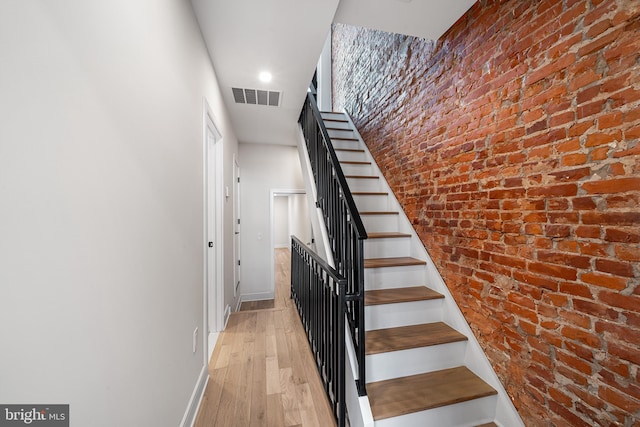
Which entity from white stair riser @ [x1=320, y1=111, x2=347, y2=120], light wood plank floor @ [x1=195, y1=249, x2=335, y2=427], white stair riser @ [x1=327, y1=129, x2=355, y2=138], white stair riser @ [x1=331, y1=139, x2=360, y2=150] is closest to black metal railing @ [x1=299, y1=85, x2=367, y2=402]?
light wood plank floor @ [x1=195, y1=249, x2=335, y2=427]

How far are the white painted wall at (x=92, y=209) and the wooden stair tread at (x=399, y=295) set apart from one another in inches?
50.7

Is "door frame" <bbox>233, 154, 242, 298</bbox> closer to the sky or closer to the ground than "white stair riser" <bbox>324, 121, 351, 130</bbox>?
closer to the ground

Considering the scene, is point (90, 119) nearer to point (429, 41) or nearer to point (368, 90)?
point (429, 41)

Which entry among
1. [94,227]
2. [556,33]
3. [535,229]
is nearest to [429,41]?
[556,33]

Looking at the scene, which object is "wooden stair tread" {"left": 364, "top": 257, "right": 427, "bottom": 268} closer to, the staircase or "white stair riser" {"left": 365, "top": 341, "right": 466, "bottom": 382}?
the staircase

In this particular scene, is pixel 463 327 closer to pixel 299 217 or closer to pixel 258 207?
pixel 258 207

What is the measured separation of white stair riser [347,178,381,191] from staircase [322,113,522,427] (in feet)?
1.55

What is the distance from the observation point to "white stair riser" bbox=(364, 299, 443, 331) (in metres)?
1.83

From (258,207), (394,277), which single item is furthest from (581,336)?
(258,207)

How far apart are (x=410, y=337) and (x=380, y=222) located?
1147 mm

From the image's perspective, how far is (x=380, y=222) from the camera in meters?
2.58

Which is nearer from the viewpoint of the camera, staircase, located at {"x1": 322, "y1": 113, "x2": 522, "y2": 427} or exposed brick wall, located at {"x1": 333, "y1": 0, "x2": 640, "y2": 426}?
exposed brick wall, located at {"x1": 333, "y1": 0, "x2": 640, "y2": 426}

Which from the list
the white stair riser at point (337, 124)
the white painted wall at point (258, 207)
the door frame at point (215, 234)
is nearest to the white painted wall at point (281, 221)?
the white painted wall at point (258, 207)

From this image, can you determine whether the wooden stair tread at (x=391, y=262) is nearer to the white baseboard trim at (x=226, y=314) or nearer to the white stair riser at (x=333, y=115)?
the white baseboard trim at (x=226, y=314)
